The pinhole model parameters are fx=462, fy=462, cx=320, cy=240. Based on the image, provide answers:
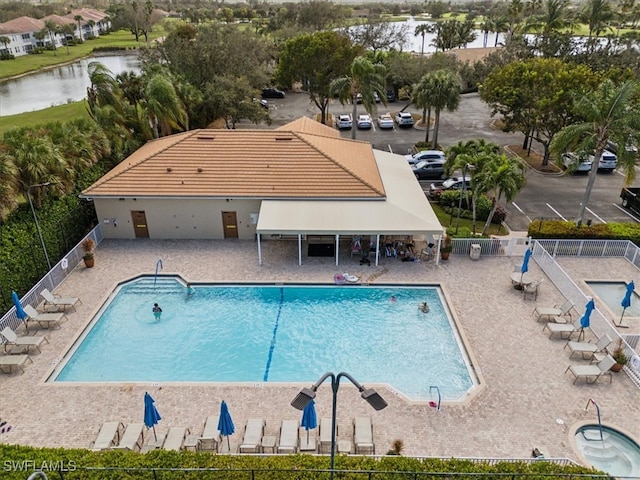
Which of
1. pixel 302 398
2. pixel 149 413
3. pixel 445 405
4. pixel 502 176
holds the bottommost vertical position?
pixel 445 405

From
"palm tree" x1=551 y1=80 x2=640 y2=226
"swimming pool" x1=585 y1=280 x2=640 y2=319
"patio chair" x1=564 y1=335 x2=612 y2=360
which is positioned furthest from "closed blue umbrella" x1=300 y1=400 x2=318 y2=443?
"palm tree" x1=551 y1=80 x2=640 y2=226

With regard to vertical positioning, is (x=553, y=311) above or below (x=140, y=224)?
below

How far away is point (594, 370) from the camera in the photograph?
16.6m

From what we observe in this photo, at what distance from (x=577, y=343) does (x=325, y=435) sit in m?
10.7

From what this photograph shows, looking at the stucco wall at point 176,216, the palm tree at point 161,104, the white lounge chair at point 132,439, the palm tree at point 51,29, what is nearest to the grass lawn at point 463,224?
the stucco wall at point 176,216

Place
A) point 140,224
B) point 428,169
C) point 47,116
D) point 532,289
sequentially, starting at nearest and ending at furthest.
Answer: point 532,289, point 140,224, point 428,169, point 47,116

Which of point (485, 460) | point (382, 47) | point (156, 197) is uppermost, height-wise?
point (382, 47)

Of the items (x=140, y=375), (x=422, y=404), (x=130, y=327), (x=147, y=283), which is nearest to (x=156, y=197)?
(x=147, y=283)

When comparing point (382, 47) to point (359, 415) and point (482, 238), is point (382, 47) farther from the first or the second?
point (359, 415)

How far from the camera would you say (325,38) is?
156 ft

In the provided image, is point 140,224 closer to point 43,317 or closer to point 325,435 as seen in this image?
point 43,317

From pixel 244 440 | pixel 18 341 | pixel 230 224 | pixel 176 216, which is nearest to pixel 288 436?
pixel 244 440

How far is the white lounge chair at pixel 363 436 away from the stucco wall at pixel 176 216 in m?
14.5

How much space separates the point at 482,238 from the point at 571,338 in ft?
23.9
